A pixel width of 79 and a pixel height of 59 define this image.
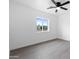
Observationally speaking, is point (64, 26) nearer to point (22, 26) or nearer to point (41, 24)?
point (41, 24)

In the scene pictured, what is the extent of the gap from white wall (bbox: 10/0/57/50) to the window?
1.26ft

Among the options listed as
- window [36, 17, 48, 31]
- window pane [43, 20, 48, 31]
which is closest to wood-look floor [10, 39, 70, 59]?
window [36, 17, 48, 31]

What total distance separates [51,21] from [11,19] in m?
3.99

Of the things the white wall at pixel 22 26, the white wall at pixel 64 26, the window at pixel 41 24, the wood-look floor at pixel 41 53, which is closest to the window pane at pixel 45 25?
the window at pixel 41 24

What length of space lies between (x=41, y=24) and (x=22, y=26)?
6.42ft

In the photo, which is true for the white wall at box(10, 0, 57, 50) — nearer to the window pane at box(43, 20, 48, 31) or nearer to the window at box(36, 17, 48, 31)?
the window at box(36, 17, 48, 31)

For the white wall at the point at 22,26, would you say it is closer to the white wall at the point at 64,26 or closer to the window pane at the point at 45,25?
the window pane at the point at 45,25


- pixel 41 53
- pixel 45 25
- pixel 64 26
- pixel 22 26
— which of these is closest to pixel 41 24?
pixel 45 25

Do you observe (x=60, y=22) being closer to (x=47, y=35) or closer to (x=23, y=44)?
(x=47, y=35)

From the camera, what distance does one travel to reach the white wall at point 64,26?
6578mm
